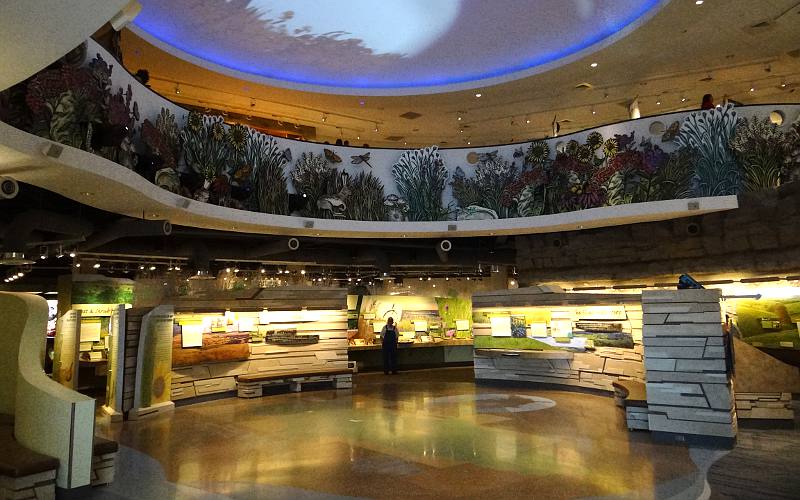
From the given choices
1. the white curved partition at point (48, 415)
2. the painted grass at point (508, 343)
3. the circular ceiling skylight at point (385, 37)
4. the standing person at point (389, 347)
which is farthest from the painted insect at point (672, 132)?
the white curved partition at point (48, 415)

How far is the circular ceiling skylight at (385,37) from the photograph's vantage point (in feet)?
36.6

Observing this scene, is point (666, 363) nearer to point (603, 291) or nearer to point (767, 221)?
point (767, 221)

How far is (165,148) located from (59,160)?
2958 millimetres

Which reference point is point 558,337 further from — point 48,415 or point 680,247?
point 48,415

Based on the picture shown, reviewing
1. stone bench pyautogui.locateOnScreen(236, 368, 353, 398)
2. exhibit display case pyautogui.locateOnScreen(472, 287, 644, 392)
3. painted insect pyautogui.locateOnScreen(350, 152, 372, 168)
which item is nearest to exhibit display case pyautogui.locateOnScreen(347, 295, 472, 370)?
stone bench pyautogui.locateOnScreen(236, 368, 353, 398)

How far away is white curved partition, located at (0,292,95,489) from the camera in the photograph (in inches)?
182

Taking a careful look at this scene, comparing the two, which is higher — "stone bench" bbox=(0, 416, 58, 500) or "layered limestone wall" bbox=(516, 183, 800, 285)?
"layered limestone wall" bbox=(516, 183, 800, 285)

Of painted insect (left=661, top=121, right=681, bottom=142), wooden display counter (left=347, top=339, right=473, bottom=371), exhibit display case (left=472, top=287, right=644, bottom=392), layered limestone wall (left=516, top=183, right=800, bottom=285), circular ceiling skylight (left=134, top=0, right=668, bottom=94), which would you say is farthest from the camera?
wooden display counter (left=347, top=339, right=473, bottom=371)

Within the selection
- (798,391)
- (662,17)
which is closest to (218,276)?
(662,17)

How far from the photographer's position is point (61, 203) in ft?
26.1

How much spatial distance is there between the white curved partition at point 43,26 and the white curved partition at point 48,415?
3.03m

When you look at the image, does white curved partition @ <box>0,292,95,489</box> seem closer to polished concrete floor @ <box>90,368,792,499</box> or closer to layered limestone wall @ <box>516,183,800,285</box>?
polished concrete floor @ <box>90,368,792,499</box>

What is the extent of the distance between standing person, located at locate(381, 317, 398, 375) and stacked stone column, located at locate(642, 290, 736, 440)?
8.82 m

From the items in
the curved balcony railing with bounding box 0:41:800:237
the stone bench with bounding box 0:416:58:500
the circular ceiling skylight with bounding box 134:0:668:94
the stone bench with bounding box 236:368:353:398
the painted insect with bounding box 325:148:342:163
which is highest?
the circular ceiling skylight with bounding box 134:0:668:94
